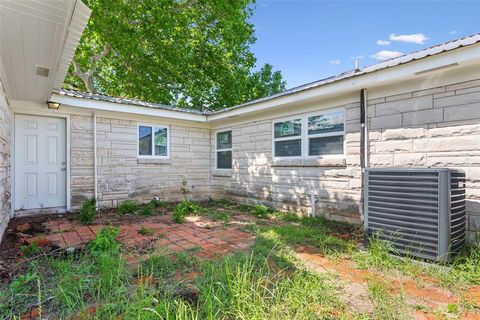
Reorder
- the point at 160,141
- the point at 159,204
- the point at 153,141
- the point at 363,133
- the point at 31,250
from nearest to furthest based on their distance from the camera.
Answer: the point at 31,250, the point at 363,133, the point at 159,204, the point at 153,141, the point at 160,141

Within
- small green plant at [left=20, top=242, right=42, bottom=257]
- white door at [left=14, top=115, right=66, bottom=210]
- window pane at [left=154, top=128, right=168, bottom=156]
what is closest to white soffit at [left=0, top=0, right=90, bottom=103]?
white door at [left=14, top=115, right=66, bottom=210]

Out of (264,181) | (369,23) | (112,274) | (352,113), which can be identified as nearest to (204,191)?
(264,181)

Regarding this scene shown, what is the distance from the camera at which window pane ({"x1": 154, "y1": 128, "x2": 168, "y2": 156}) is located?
7.00 meters

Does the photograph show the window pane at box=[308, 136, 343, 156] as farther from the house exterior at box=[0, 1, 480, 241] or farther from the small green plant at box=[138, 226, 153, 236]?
the small green plant at box=[138, 226, 153, 236]

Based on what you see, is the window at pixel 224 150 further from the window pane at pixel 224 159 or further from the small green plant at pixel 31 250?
the small green plant at pixel 31 250

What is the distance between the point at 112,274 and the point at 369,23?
28.0 ft

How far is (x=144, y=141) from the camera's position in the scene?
22.4ft

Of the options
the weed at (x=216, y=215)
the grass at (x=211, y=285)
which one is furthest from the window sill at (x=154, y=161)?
the grass at (x=211, y=285)

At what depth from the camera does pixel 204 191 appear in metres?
7.87

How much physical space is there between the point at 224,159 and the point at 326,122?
3506mm

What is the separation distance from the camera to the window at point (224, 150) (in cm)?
747

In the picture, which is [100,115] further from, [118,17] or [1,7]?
[118,17]

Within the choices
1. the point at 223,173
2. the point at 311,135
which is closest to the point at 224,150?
the point at 223,173

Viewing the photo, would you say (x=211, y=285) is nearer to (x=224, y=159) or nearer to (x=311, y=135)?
(x=311, y=135)
